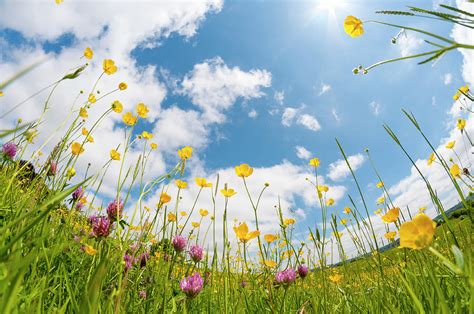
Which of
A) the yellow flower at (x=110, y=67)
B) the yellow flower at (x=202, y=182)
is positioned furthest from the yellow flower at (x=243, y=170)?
the yellow flower at (x=110, y=67)

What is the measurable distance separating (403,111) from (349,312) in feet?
3.72

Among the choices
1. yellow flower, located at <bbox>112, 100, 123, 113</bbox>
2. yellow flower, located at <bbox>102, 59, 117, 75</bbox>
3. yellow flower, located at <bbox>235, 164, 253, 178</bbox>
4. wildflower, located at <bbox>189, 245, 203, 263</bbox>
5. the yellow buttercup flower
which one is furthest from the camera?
yellow flower, located at <bbox>102, 59, 117, 75</bbox>

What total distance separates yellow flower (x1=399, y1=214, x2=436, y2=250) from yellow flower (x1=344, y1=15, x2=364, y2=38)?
2.58ft

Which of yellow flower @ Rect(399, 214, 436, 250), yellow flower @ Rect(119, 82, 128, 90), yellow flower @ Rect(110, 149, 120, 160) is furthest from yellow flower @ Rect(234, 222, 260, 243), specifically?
yellow flower @ Rect(119, 82, 128, 90)

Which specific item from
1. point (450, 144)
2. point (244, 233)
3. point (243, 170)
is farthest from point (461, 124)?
point (244, 233)

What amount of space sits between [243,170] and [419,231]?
135 cm

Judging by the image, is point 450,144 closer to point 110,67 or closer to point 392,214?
point 392,214

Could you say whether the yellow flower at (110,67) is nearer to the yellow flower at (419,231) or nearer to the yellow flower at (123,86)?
the yellow flower at (123,86)

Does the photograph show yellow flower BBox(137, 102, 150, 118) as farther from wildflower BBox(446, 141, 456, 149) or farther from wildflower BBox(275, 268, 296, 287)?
wildflower BBox(446, 141, 456, 149)

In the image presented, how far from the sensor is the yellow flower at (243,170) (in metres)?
1.94

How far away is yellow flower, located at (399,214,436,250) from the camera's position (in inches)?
25.5

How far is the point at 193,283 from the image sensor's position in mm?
1583

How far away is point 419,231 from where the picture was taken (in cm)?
66

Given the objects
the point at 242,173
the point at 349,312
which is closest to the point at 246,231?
the point at 242,173
